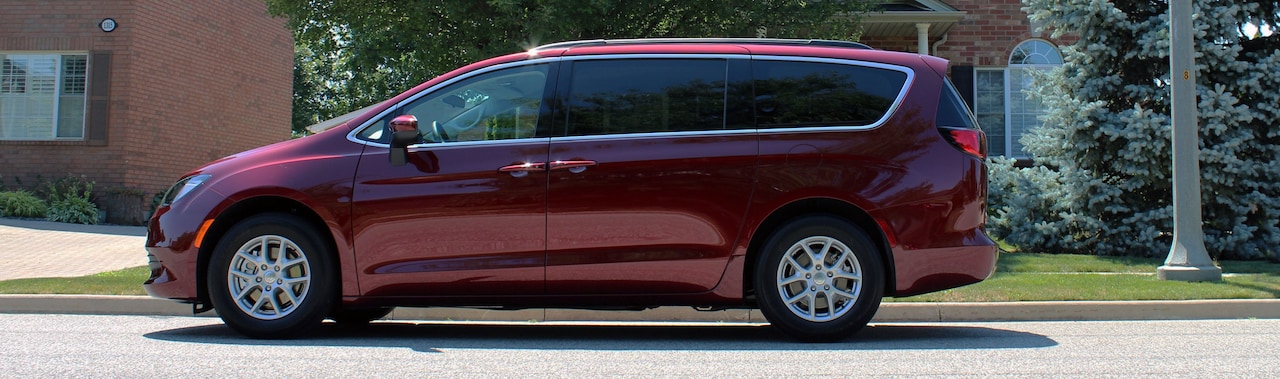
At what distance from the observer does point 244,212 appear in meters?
6.62

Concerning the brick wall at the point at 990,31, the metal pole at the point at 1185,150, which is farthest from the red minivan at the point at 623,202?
the brick wall at the point at 990,31

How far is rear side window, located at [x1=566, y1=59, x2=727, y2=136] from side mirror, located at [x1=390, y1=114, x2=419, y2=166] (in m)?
0.87

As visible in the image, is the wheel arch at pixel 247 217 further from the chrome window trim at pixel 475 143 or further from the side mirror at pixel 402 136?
the chrome window trim at pixel 475 143

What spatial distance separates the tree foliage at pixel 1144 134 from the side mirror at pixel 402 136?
882 cm

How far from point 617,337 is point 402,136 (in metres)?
1.80

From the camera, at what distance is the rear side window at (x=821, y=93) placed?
645cm

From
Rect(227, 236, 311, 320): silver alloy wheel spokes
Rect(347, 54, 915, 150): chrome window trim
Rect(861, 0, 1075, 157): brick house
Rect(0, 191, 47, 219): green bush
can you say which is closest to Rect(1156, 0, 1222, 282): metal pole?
Rect(347, 54, 915, 150): chrome window trim

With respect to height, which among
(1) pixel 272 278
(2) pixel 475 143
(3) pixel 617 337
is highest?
(2) pixel 475 143

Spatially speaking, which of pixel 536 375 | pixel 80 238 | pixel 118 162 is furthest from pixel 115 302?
pixel 118 162

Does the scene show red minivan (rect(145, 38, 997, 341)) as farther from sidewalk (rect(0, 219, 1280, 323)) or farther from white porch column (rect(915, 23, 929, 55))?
white porch column (rect(915, 23, 929, 55))

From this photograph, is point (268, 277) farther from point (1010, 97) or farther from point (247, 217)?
point (1010, 97)

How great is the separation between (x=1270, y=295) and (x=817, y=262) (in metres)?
4.66

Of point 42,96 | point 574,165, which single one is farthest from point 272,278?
point 42,96

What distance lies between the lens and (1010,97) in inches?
731
